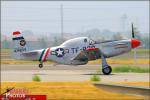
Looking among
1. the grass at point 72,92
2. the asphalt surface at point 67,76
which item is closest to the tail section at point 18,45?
the asphalt surface at point 67,76

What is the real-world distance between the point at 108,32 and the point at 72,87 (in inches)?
6740

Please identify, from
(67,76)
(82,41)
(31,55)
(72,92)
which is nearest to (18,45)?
(31,55)

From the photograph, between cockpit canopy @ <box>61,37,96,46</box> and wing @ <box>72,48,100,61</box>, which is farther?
wing @ <box>72,48,100,61</box>

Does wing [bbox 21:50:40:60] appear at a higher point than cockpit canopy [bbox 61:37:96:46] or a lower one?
lower

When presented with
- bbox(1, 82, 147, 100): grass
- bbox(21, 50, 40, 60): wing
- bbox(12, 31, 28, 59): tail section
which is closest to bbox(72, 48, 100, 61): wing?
bbox(21, 50, 40, 60): wing

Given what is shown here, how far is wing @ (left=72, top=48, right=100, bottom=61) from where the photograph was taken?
32781 millimetres

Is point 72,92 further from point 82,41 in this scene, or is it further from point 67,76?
point 82,41

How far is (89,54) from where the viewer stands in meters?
33.1

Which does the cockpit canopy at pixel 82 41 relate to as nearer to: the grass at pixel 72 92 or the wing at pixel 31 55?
the wing at pixel 31 55

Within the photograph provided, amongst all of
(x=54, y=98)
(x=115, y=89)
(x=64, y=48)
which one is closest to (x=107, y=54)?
(x=64, y=48)

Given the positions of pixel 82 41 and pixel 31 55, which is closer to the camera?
pixel 82 41

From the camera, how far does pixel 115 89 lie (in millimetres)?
12781

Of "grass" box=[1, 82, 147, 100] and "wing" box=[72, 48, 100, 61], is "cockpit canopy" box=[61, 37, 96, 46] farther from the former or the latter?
"grass" box=[1, 82, 147, 100]

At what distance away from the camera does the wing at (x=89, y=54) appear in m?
32.8
